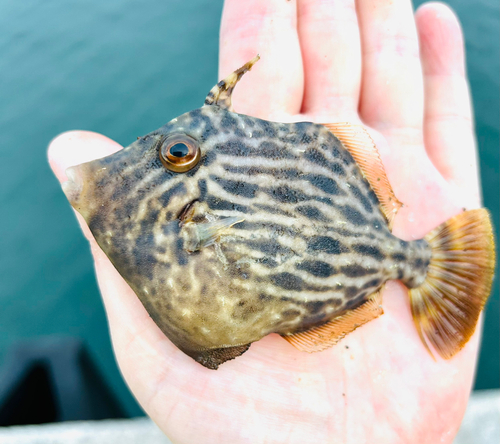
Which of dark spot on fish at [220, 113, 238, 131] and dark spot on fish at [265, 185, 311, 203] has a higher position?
dark spot on fish at [220, 113, 238, 131]

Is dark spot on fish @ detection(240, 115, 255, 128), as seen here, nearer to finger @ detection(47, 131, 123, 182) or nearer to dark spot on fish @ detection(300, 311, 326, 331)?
finger @ detection(47, 131, 123, 182)

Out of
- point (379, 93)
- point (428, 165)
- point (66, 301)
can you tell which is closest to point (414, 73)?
point (379, 93)

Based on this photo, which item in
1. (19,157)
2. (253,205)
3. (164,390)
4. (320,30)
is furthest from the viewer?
(19,157)

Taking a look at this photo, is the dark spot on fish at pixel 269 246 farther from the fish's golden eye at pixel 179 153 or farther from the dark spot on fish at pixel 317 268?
the fish's golden eye at pixel 179 153

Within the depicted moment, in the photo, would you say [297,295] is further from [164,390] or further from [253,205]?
[164,390]

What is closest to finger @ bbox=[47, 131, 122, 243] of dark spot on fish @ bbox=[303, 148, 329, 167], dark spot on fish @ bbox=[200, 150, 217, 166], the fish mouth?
the fish mouth

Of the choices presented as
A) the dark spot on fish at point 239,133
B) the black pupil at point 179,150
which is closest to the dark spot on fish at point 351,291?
the dark spot on fish at point 239,133
